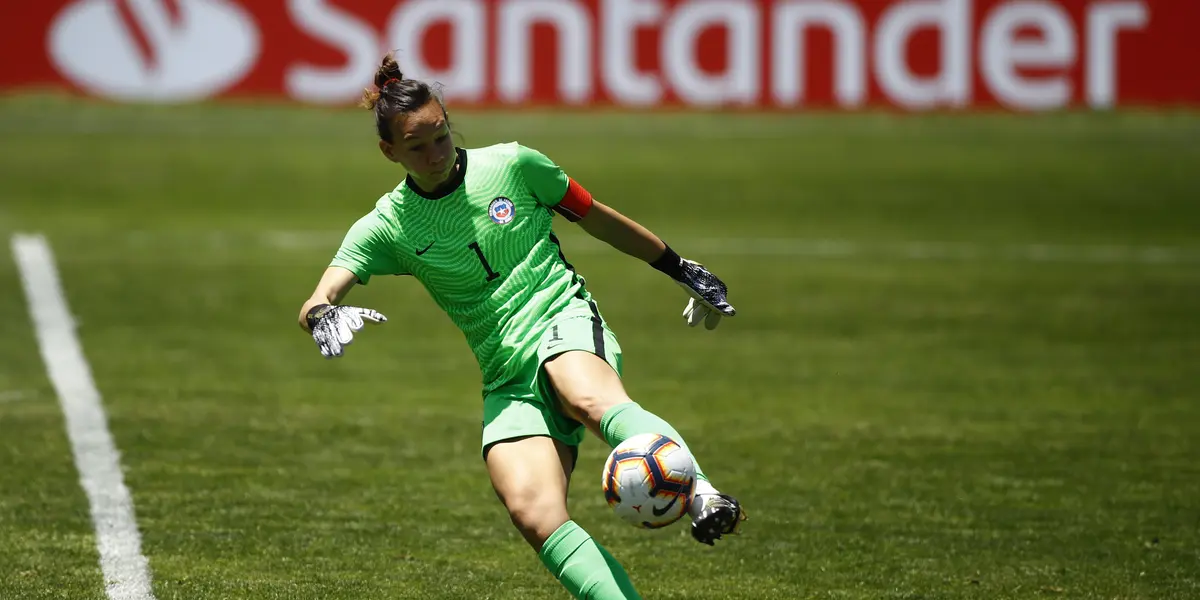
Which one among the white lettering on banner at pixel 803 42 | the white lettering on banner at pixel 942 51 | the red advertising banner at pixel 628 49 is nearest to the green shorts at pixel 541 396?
the red advertising banner at pixel 628 49

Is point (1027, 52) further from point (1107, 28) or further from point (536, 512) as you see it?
point (536, 512)

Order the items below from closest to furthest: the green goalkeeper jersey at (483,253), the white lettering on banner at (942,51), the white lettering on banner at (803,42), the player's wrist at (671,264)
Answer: the green goalkeeper jersey at (483,253) < the player's wrist at (671,264) < the white lettering on banner at (942,51) < the white lettering on banner at (803,42)

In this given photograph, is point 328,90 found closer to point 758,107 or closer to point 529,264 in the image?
point 758,107

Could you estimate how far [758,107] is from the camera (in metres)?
26.7

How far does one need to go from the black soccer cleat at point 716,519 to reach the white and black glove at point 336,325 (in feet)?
4.12

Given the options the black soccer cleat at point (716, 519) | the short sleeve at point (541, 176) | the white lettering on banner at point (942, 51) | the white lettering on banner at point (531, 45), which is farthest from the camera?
the white lettering on banner at point (531, 45)

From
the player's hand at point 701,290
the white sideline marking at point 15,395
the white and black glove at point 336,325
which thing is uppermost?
the white and black glove at point 336,325

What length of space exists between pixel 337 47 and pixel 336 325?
21283 millimetres

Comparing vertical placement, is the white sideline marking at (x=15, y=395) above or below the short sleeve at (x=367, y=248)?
below

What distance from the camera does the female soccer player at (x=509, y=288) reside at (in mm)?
5406

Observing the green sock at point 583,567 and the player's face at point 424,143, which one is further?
the player's face at point 424,143

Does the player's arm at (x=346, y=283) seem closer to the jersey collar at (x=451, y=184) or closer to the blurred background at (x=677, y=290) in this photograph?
the jersey collar at (x=451, y=184)

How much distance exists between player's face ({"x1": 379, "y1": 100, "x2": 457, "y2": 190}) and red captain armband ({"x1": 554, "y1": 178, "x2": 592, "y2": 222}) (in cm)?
55

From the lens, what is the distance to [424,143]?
5.59 meters
